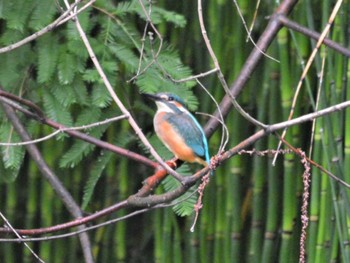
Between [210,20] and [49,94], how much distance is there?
0.58 metres

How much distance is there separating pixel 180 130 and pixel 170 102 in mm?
85

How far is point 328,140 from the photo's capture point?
2494 mm

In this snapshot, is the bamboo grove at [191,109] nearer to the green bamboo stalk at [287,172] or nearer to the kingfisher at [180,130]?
the green bamboo stalk at [287,172]

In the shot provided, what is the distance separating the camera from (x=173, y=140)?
2.37 meters

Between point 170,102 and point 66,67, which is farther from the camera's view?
point 66,67

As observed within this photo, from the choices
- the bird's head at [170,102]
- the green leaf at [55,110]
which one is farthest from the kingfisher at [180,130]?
the green leaf at [55,110]

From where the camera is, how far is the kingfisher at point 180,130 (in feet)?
7.57

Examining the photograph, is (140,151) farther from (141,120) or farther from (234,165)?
(234,165)

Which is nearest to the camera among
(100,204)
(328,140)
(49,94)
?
(328,140)

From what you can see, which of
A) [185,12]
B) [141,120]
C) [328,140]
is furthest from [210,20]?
[328,140]

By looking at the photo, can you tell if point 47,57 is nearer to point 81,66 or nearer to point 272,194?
point 81,66

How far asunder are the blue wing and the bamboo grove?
5.2 inches

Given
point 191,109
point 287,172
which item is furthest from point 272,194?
point 191,109

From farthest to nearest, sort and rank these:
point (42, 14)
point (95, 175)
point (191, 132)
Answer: point (95, 175) < point (42, 14) < point (191, 132)
